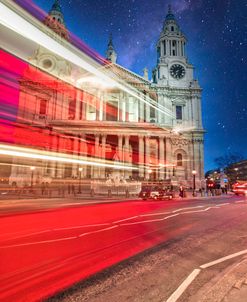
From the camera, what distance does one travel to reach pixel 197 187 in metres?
44.1

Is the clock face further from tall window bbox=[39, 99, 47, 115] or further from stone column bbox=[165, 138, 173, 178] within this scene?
tall window bbox=[39, 99, 47, 115]

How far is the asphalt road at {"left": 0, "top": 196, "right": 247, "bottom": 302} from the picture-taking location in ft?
12.1

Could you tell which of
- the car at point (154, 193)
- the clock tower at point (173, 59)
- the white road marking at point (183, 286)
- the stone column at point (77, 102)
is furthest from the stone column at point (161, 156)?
the white road marking at point (183, 286)

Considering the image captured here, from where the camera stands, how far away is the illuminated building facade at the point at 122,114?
1610 inches

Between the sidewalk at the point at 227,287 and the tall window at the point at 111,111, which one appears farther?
the tall window at the point at 111,111

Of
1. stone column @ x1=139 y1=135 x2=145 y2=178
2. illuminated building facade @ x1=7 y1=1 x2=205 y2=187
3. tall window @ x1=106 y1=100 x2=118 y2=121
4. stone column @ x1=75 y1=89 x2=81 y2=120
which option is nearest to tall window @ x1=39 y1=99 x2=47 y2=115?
illuminated building facade @ x1=7 y1=1 x2=205 y2=187

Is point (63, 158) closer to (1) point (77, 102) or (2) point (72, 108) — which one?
(2) point (72, 108)

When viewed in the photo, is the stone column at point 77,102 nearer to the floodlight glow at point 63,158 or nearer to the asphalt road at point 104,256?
the floodlight glow at point 63,158

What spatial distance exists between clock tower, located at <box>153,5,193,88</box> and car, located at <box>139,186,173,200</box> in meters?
31.3

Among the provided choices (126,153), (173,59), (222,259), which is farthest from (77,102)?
(222,259)

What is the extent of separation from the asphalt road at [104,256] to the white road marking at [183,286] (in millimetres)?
93

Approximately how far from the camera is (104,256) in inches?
207

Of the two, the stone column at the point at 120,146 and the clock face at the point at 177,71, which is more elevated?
the clock face at the point at 177,71

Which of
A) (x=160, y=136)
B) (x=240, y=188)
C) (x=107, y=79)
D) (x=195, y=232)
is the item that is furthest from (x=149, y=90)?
(x=195, y=232)
